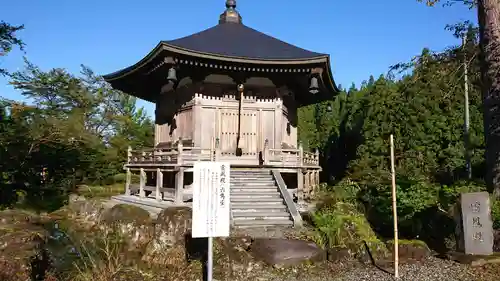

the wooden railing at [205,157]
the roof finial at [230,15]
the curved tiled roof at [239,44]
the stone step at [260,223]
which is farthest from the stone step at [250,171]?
the roof finial at [230,15]

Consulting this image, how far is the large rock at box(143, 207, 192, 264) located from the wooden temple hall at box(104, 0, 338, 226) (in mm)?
2910

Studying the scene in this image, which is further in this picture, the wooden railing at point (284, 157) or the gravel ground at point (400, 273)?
the wooden railing at point (284, 157)

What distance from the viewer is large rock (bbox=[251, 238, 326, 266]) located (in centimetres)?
746

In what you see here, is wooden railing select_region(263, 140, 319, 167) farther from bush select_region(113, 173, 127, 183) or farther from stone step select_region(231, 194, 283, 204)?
bush select_region(113, 173, 127, 183)

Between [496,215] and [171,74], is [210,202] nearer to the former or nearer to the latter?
[496,215]

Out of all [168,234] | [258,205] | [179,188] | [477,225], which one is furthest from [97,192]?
[477,225]

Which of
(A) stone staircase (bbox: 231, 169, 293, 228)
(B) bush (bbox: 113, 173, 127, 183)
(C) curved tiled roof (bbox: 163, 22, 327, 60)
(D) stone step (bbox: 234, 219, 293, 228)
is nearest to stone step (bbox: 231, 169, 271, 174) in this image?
(A) stone staircase (bbox: 231, 169, 293, 228)

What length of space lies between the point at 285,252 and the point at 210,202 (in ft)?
7.97

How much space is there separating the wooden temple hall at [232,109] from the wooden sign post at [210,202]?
499 centimetres

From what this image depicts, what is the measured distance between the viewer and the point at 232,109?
49.2 ft

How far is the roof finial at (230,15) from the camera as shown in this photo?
18.9m

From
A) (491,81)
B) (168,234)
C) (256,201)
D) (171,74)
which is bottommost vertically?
(168,234)

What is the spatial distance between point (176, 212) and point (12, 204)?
1207 centimetres

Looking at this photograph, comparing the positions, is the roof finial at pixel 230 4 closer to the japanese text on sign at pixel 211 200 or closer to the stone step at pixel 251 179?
the stone step at pixel 251 179
